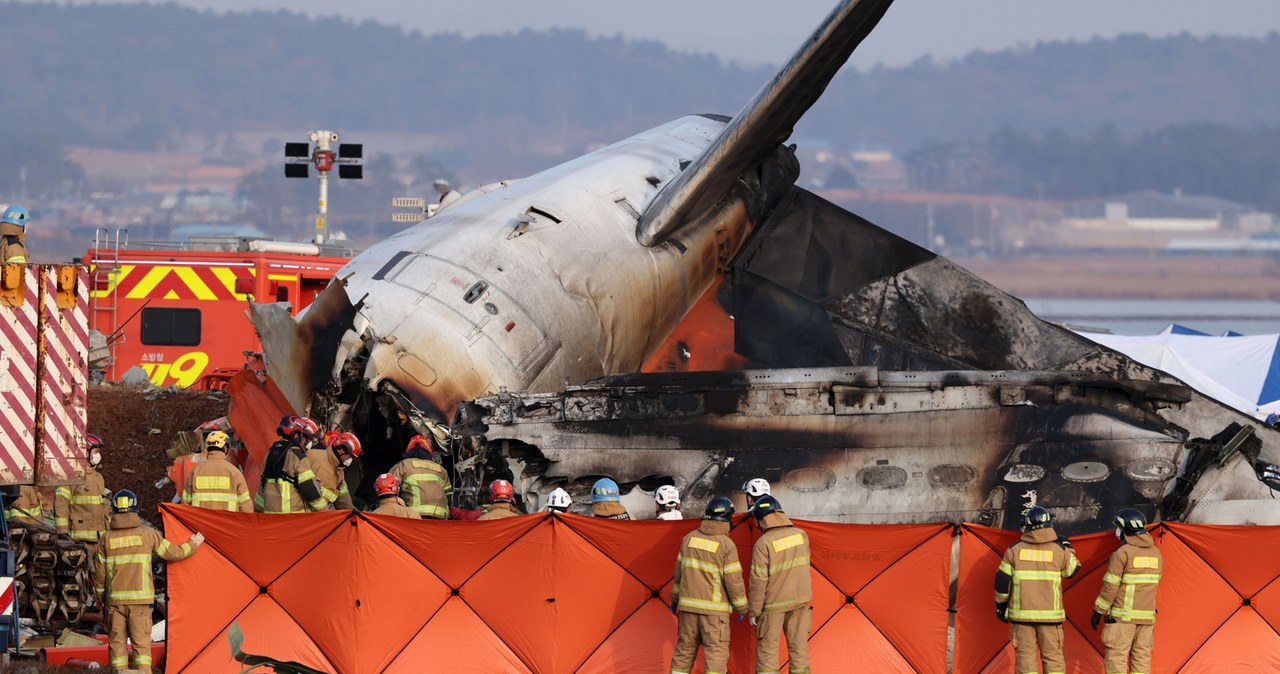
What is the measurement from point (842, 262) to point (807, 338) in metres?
1.64

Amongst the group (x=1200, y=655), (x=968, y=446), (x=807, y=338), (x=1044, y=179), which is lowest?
(x=1200, y=655)

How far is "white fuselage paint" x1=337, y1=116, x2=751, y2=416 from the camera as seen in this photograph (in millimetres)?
16594

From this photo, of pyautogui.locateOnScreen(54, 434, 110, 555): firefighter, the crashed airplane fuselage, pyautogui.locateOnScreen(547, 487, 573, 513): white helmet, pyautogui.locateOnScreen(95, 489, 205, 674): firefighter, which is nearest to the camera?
pyautogui.locateOnScreen(95, 489, 205, 674): firefighter

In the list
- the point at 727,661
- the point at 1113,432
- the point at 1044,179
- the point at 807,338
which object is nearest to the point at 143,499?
the point at 807,338

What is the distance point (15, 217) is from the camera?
14.6 metres

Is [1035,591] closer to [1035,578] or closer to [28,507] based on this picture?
[1035,578]

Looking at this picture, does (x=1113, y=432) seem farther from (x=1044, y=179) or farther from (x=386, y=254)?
(x=1044, y=179)

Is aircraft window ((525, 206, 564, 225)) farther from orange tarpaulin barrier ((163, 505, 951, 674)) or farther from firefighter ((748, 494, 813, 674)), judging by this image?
firefighter ((748, 494, 813, 674))

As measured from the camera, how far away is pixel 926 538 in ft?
45.3

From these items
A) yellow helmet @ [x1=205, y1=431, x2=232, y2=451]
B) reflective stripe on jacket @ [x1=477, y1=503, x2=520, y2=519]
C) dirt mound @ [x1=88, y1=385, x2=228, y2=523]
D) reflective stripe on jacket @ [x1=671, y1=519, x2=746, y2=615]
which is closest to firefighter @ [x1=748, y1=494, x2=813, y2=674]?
reflective stripe on jacket @ [x1=671, y1=519, x2=746, y2=615]

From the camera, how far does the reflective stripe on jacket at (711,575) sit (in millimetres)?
12922

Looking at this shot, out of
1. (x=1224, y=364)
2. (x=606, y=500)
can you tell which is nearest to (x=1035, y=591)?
(x=606, y=500)

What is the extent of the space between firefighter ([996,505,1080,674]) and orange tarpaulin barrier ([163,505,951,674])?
2.41 feet

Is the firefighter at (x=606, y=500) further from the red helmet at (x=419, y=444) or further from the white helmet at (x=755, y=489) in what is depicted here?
the red helmet at (x=419, y=444)
